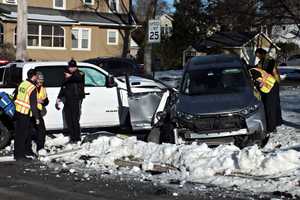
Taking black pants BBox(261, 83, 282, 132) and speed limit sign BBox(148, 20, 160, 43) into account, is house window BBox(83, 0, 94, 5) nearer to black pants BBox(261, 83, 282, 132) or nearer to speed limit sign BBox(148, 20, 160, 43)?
speed limit sign BBox(148, 20, 160, 43)

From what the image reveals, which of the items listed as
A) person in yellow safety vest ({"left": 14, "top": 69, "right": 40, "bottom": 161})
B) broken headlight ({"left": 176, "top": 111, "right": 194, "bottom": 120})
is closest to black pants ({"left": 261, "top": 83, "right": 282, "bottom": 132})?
broken headlight ({"left": 176, "top": 111, "right": 194, "bottom": 120})

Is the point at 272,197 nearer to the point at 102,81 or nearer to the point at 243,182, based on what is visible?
the point at 243,182

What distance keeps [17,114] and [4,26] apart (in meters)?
33.5

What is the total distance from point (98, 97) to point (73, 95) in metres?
1.26

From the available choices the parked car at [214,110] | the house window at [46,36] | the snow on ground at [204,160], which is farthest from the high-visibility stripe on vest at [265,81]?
the house window at [46,36]

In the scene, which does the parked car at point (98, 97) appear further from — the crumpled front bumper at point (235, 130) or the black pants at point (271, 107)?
the black pants at point (271, 107)

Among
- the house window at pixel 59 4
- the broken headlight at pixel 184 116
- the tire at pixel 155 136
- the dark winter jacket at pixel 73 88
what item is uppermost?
the house window at pixel 59 4

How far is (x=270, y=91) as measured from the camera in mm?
13391

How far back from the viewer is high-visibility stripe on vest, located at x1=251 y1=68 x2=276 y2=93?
13367mm

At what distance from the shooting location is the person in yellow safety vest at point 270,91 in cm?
1314

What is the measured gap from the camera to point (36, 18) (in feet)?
147

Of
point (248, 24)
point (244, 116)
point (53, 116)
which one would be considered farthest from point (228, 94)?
point (248, 24)

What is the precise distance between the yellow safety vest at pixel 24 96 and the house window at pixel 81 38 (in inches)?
1463

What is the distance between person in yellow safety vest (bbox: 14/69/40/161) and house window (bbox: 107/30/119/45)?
39.8 m
